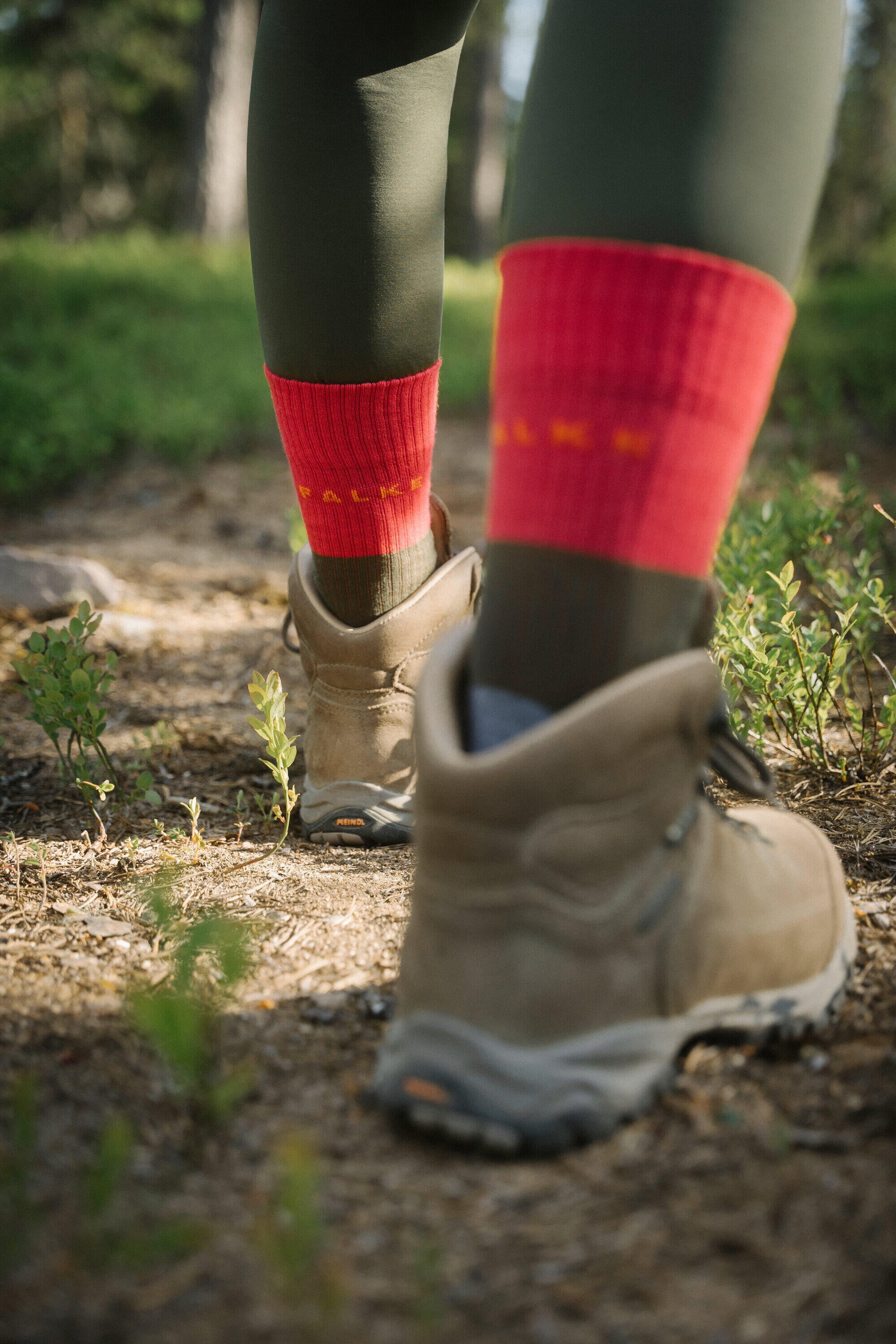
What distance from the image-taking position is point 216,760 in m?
1.90

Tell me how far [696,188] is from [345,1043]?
0.87 m

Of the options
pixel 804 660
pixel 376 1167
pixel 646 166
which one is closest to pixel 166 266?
pixel 804 660

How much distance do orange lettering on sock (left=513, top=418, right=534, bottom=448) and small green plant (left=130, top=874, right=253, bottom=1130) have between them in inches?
19.7

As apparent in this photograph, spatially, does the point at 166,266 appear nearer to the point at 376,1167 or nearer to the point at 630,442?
the point at 630,442

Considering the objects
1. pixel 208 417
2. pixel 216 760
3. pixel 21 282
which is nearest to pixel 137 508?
pixel 208 417

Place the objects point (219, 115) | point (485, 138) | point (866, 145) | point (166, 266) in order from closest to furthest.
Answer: point (166, 266) < point (219, 115) < point (485, 138) < point (866, 145)

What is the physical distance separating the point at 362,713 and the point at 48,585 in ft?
5.15

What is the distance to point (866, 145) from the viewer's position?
56.1 feet

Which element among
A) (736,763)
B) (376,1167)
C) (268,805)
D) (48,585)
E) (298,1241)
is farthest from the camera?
(48,585)

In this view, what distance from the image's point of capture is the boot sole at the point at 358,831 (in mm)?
1511

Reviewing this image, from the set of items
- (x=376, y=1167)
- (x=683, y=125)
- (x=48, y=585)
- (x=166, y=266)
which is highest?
(x=683, y=125)

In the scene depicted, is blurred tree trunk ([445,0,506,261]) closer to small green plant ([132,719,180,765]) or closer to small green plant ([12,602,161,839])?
small green plant ([132,719,180,765])

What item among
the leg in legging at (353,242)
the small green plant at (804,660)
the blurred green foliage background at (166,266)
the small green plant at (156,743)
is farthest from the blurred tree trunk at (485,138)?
the leg in legging at (353,242)

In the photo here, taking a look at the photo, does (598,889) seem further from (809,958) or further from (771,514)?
(771,514)
